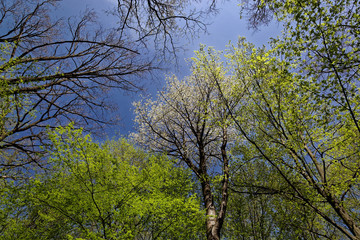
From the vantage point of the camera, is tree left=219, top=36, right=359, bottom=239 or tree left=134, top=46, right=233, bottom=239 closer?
tree left=219, top=36, right=359, bottom=239

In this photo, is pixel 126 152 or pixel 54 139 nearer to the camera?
pixel 54 139

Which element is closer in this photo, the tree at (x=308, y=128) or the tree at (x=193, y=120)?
the tree at (x=308, y=128)

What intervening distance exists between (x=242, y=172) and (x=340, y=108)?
816 cm

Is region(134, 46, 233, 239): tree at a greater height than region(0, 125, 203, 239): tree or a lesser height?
greater

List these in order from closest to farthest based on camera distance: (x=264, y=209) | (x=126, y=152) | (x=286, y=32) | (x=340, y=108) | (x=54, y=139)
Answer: (x=340, y=108)
(x=286, y=32)
(x=54, y=139)
(x=264, y=209)
(x=126, y=152)

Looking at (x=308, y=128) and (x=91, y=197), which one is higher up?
(x=308, y=128)

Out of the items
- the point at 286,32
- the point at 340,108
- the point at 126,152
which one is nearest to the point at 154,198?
the point at 340,108

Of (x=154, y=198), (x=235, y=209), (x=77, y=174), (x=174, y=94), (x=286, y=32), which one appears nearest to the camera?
(x=286, y=32)

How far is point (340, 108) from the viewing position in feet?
16.3

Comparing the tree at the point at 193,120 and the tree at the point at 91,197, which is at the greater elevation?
the tree at the point at 193,120

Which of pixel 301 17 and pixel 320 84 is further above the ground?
pixel 301 17

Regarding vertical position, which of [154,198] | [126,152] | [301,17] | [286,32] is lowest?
[154,198]

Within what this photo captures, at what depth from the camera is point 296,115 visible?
6.38 m

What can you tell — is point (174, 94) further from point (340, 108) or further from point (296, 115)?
point (340, 108)
